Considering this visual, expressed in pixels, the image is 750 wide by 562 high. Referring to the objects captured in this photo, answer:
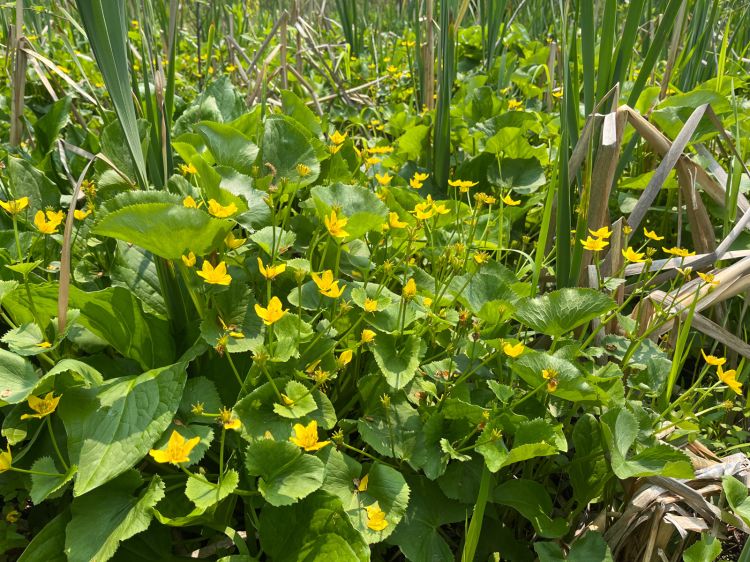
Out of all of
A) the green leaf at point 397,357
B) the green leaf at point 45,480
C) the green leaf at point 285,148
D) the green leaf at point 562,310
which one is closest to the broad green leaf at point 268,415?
the green leaf at point 397,357

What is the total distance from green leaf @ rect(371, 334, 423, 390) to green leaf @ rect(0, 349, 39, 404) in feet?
1.87

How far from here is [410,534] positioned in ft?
3.57

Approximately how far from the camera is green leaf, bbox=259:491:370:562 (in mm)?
980

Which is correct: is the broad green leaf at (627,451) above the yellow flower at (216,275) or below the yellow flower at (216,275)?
below

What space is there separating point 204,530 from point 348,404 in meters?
0.34

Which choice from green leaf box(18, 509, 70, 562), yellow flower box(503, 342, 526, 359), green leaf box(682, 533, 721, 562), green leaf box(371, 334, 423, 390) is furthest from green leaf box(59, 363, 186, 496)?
green leaf box(682, 533, 721, 562)

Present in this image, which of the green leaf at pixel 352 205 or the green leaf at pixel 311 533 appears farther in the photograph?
the green leaf at pixel 352 205

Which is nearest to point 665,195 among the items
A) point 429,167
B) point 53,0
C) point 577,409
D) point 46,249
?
point 429,167

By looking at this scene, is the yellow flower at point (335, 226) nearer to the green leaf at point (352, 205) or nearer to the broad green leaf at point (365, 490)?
the green leaf at point (352, 205)

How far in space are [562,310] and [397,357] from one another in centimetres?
33

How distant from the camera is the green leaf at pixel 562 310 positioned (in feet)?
3.91

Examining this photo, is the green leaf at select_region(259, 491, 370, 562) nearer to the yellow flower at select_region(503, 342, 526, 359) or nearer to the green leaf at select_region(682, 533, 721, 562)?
the yellow flower at select_region(503, 342, 526, 359)

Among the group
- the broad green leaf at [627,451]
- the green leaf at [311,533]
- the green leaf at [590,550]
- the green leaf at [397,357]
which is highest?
the green leaf at [397,357]

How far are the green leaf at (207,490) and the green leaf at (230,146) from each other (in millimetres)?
831
